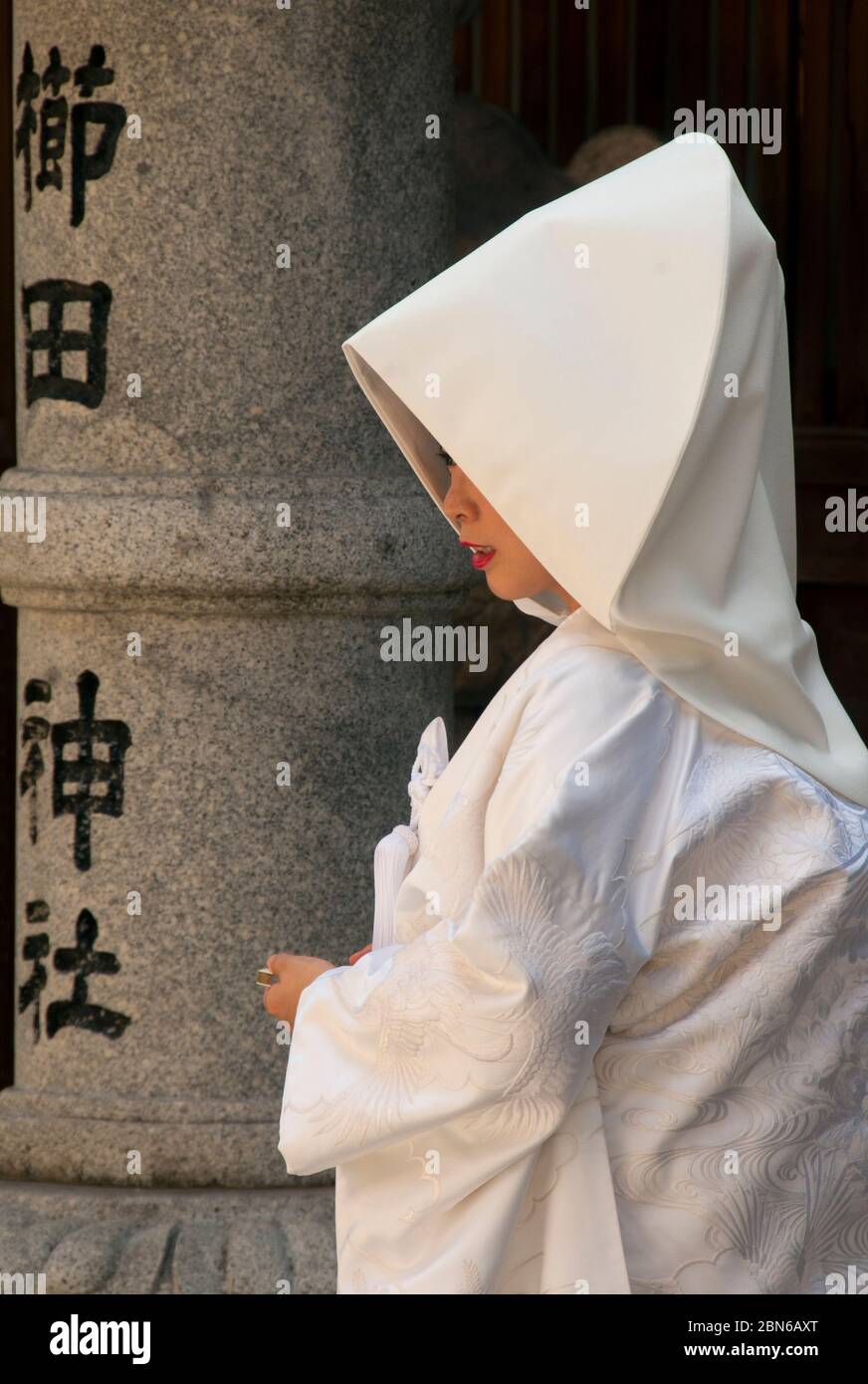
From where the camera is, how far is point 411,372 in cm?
238

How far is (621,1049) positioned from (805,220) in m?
3.61

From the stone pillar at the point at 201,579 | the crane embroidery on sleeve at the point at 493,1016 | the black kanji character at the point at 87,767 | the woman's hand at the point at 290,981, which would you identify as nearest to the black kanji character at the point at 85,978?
the stone pillar at the point at 201,579

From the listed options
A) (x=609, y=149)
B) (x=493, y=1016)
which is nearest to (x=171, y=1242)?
(x=493, y=1016)

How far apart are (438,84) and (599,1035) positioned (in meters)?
2.43

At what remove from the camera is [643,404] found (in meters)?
2.23

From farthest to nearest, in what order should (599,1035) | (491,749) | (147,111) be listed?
(147,111)
(491,749)
(599,1035)

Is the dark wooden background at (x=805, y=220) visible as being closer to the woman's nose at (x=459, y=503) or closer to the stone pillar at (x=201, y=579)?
the stone pillar at (x=201, y=579)

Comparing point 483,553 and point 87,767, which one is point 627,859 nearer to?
point 483,553

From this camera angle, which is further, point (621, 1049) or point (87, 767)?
point (87, 767)

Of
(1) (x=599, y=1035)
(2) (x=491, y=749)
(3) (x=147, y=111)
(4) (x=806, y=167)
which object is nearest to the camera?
(1) (x=599, y=1035)

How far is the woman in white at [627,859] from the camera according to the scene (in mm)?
2211

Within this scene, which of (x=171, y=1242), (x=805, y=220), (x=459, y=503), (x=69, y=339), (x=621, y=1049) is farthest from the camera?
(x=805, y=220)
